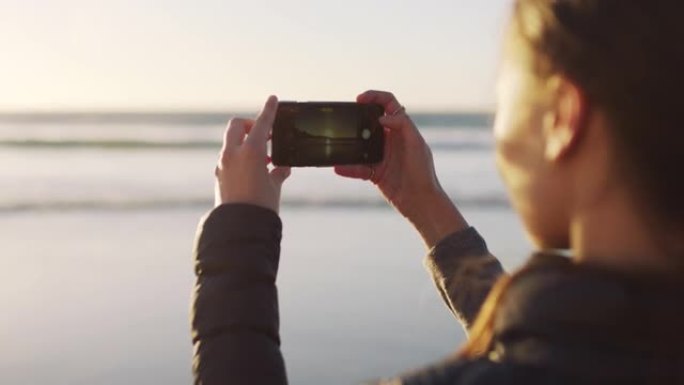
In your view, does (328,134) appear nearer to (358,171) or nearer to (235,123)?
(358,171)

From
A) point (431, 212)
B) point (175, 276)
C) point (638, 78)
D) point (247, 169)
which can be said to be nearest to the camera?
point (638, 78)

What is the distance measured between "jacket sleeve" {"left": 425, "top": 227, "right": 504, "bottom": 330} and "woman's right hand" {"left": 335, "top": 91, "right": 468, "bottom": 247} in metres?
0.04

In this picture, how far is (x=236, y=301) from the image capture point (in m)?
1.27

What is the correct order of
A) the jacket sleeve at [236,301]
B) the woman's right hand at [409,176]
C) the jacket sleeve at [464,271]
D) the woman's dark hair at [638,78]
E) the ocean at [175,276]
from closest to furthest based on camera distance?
the woman's dark hair at [638,78] → the jacket sleeve at [236,301] → the jacket sleeve at [464,271] → the woman's right hand at [409,176] → the ocean at [175,276]

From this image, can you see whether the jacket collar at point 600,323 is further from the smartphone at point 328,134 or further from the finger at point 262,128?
the smartphone at point 328,134

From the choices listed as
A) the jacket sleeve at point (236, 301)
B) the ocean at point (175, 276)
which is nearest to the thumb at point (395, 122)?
the jacket sleeve at point (236, 301)

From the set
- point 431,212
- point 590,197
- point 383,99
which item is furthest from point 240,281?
point 383,99

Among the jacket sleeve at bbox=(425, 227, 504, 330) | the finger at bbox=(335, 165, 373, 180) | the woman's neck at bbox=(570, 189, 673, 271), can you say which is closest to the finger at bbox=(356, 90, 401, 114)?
the finger at bbox=(335, 165, 373, 180)

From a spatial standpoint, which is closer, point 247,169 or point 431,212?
point 247,169

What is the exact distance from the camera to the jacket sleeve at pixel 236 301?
1253 millimetres

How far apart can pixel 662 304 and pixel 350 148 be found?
89cm

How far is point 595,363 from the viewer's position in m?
1.00

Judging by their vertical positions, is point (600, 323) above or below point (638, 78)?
below

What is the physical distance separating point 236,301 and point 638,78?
1.75ft
